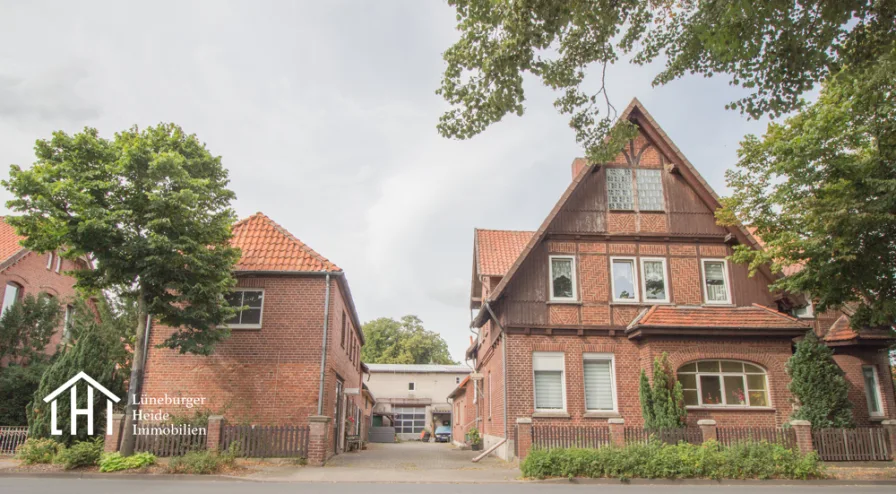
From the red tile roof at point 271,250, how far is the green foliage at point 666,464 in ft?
28.7

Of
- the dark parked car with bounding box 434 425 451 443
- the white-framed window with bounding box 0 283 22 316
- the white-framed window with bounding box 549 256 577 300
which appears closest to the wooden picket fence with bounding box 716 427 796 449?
the white-framed window with bounding box 549 256 577 300

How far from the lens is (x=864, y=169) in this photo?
579 inches

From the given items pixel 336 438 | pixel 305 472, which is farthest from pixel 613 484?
pixel 336 438

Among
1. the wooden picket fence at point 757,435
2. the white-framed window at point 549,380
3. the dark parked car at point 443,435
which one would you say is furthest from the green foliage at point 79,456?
the dark parked car at point 443,435

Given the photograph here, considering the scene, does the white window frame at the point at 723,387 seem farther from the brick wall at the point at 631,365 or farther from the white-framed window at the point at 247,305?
the white-framed window at the point at 247,305

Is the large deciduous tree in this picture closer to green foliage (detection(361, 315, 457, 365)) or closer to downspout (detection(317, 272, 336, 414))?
downspout (detection(317, 272, 336, 414))

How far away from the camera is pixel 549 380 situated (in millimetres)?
17891

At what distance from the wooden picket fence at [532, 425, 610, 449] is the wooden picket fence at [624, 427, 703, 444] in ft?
2.02

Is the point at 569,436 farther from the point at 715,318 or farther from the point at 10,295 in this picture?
the point at 10,295

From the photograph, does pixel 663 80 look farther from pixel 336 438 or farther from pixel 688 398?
pixel 336 438

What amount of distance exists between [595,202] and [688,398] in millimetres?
6672

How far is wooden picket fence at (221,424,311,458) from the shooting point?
14.9 metres

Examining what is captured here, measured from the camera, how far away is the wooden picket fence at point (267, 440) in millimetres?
14914

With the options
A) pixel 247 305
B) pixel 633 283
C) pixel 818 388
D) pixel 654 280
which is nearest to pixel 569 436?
pixel 633 283
